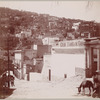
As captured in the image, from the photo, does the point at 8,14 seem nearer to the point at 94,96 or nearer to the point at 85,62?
the point at 85,62

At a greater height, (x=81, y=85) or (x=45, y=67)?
(x=45, y=67)

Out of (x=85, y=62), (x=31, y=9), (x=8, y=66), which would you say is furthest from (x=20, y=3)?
(x=85, y=62)

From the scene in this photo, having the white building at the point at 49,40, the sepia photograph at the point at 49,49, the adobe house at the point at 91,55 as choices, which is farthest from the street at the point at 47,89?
the white building at the point at 49,40

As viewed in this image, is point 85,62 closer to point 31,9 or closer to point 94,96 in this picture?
point 94,96

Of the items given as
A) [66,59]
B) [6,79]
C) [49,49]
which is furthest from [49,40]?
[6,79]

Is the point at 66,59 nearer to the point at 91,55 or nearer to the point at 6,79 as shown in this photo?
the point at 91,55

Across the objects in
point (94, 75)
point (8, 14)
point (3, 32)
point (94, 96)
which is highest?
point (8, 14)

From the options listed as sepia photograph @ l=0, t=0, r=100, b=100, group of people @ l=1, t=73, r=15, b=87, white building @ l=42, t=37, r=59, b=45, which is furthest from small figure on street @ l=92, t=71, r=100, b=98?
group of people @ l=1, t=73, r=15, b=87
